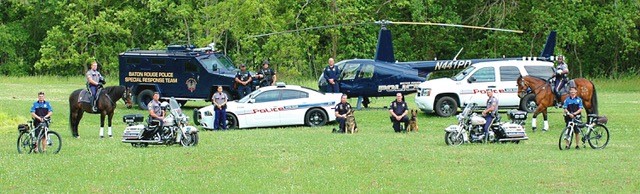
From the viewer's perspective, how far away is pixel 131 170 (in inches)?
910

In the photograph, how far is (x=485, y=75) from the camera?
38.1 m

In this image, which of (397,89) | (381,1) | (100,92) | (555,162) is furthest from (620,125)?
(381,1)

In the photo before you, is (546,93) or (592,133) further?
(546,93)

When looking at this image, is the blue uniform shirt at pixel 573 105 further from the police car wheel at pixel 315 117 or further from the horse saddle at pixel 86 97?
the horse saddle at pixel 86 97

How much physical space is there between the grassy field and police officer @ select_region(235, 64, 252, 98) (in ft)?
22.2

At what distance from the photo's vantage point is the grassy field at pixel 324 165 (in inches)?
813

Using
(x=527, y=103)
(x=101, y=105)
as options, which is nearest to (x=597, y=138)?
(x=527, y=103)

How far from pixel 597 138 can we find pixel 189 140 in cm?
923

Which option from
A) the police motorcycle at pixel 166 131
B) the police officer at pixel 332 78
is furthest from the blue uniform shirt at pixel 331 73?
the police motorcycle at pixel 166 131

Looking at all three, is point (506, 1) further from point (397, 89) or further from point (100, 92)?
point (100, 92)

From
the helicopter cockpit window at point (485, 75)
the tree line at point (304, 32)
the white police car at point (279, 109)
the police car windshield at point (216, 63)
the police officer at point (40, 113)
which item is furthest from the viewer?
the tree line at point (304, 32)

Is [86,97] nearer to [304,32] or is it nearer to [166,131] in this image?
[166,131]

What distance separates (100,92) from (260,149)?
681 cm

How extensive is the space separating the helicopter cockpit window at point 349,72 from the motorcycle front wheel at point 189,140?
13.3m
